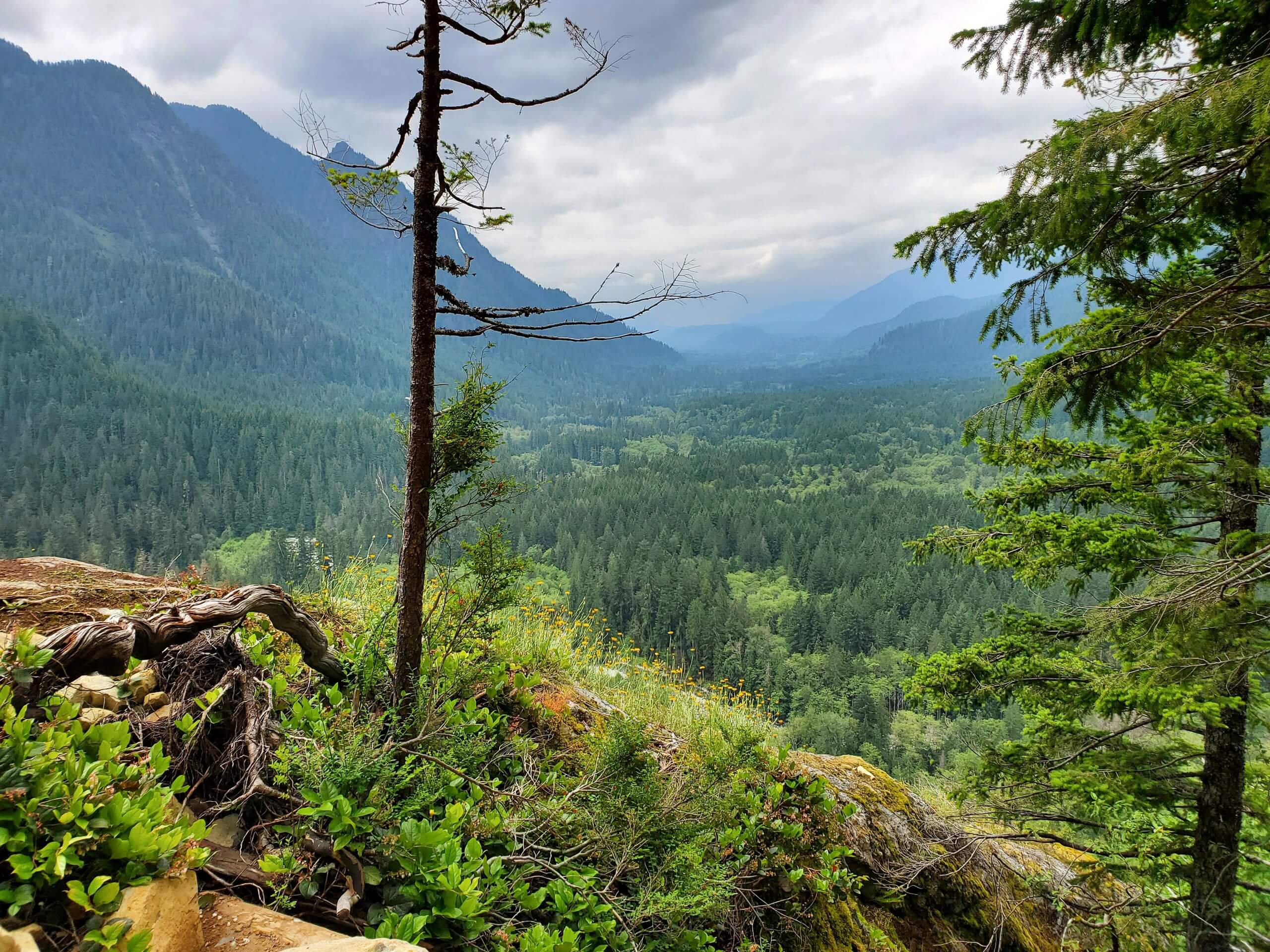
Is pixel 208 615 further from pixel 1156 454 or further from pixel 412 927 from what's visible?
pixel 1156 454

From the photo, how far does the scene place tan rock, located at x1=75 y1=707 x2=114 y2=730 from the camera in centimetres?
261

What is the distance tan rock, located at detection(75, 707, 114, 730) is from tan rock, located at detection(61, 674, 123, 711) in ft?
0.10

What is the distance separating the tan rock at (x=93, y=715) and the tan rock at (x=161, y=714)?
0.16 m

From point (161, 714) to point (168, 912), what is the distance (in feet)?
5.19

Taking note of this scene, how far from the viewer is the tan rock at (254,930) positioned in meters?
1.93

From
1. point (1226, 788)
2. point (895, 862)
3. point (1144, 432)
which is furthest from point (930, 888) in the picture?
point (1144, 432)

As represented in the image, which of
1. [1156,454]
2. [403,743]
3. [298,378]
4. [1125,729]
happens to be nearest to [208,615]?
[403,743]

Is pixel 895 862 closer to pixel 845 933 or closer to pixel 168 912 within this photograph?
pixel 845 933

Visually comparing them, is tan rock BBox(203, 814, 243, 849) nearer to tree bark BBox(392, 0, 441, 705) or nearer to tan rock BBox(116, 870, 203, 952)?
tan rock BBox(116, 870, 203, 952)

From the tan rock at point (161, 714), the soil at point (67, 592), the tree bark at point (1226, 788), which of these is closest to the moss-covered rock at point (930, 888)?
the tree bark at point (1226, 788)

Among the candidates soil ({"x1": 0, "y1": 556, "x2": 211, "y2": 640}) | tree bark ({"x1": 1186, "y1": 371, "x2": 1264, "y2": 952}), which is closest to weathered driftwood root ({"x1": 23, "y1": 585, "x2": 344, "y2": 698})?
soil ({"x1": 0, "y1": 556, "x2": 211, "y2": 640})

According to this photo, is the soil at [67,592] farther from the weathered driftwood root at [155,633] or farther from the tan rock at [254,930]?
the tan rock at [254,930]

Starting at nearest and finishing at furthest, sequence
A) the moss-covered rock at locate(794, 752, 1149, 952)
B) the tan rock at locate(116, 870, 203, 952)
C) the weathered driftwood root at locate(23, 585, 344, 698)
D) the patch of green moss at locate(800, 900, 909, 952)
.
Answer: the tan rock at locate(116, 870, 203, 952) → the weathered driftwood root at locate(23, 585, 344, 698) → the patch of green moss at locate(800, 900, 909, 952) → the moss-covered rock at locate(794, 752, 1149, 952)

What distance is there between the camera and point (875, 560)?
80938mm
